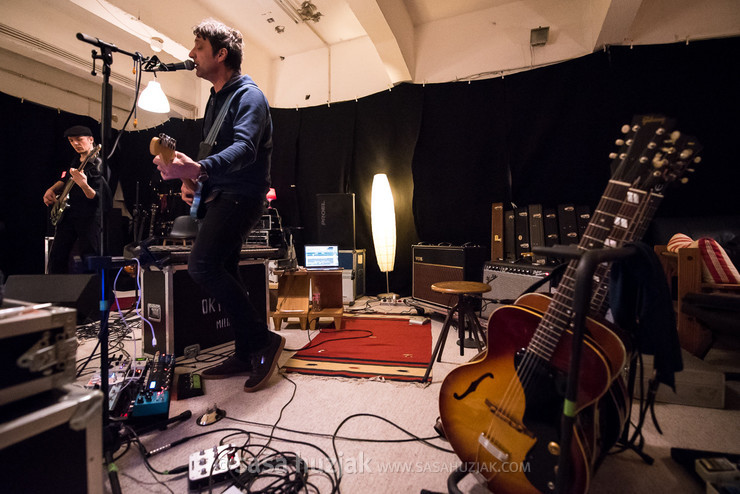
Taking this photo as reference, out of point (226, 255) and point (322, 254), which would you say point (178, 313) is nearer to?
point (226, 255)

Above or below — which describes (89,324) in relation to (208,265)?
below

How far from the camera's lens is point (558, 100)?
3.19 metres

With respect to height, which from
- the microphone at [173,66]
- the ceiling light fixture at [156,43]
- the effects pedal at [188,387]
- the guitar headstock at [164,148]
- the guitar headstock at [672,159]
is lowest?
the effects pedal at [188,387]

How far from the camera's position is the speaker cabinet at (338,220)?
3.92 metres

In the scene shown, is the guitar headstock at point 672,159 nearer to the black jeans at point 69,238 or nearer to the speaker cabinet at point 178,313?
the speaker cabinet at point 178,313

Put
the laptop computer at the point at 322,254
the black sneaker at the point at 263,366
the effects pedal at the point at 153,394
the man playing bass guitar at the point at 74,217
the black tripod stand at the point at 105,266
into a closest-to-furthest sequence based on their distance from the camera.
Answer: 1. the black tripod stand at the point at 105,266
2. the effects pedal at the point at 153,394
3. the black sneaker at the point at 263,366
4. the man playing bass guitar at the point at 74,217
5. the laptop computer at the point at 322,254

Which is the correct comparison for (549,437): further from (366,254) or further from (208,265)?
(366,254)

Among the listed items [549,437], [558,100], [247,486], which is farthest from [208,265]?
[558,100]

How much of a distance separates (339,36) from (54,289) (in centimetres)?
437

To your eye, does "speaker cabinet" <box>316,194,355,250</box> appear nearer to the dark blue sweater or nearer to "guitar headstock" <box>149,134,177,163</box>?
the dark blue sweater

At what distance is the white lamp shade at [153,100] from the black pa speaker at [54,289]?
2.10 m

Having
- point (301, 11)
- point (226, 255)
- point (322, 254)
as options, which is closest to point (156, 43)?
point (301, 11)

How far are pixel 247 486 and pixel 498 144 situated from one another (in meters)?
3.61

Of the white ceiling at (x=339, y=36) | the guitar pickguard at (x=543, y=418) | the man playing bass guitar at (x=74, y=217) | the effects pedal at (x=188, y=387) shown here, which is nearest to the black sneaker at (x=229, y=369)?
the effects pedal at (x=188, y=387)
